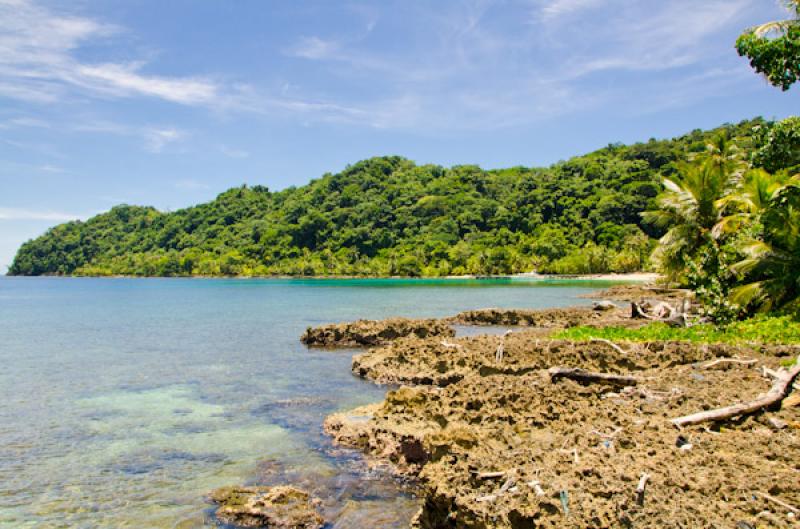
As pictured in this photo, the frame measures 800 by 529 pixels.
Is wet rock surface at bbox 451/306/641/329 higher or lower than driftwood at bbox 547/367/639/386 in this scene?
lower

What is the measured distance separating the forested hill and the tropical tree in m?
90.0

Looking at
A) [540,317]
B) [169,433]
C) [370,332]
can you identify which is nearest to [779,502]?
[169,433]

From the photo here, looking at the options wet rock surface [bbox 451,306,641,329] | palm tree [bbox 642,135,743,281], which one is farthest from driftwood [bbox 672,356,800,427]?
palm tree [bbox 642,135,743,281]

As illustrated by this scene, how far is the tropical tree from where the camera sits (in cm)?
1564

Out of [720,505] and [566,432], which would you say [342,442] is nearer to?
[566,432]

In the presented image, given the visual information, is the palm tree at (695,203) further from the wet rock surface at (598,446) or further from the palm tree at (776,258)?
the wet rock surface at (598,446)

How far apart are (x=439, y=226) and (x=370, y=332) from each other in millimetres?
130225

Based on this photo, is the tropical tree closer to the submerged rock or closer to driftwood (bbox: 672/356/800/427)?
driftwood (bbox: 672/356/800/427)

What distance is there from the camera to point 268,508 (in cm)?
768

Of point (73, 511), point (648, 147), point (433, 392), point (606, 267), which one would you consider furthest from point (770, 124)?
point (648, 147)

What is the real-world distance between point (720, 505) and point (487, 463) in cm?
255

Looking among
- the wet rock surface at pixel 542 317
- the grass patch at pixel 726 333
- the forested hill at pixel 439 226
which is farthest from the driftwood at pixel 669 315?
the forested hill at pixel 439 226

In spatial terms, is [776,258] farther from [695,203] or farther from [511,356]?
→ [695,203]

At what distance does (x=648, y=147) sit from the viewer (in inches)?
5472
